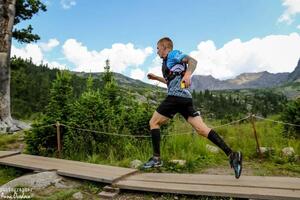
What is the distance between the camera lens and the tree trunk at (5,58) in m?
13.3

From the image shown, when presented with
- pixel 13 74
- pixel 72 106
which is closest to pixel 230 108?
pixel 13 74

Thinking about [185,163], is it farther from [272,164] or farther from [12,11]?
[12,11]

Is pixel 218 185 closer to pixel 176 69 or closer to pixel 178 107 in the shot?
pixel 178 107

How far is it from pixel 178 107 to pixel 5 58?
1045 cm

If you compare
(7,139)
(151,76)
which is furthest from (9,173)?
(7,139)

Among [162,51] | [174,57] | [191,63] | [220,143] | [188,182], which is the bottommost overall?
[188,182]

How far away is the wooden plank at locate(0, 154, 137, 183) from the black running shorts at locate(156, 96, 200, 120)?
1.31 metres

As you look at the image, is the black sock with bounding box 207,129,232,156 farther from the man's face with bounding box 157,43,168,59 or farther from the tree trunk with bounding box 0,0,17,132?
the tree trunk with bounding box 0,0,17,132

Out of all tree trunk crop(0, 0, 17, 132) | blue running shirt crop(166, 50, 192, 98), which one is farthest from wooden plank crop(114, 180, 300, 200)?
tree trunk crop(0, 0, 17, 132)

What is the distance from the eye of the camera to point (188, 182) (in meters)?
5.06

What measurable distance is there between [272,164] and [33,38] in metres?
13.8

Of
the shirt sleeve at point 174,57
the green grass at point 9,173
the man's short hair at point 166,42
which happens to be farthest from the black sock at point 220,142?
the green grass at point 9,173

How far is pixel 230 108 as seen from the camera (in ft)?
349

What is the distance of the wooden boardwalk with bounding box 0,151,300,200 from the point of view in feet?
14.1
